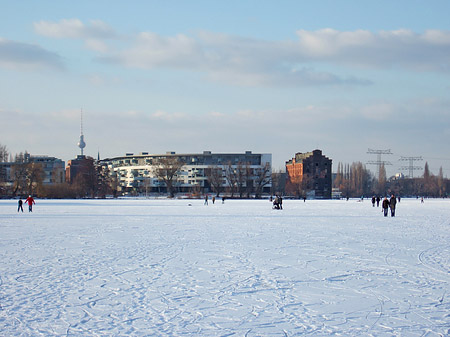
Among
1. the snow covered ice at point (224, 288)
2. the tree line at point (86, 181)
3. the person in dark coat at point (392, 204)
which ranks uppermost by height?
the tree line at point (86, 181)

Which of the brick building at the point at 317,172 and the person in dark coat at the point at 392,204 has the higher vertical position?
the brick building at the point at 317,172

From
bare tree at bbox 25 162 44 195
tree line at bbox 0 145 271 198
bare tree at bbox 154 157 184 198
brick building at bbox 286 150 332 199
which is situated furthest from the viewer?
brick building at bbox 286 150 332 199

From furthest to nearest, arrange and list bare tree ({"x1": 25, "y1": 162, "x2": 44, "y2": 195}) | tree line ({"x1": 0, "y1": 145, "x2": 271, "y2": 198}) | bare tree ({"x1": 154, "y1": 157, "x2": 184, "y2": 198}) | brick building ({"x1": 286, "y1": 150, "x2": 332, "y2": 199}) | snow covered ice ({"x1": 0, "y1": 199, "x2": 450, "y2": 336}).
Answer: brick building ({"x1": 286, "y1": 150, "x2": 332, "y2": 199}) < bare tree ({"x1": 154, "y1": 157, "x2": 184, "y2": 198}) < bare tree ({"x1": 25, "y1": 162, "x2": 44, "y2": 195}) < tree line ({"x1": 0, "y1": 145, "x2": 271, "y2": 198}) < snow covered ice ({"x1": 0, "y1": 199, "x2": 450, "y2": 336})

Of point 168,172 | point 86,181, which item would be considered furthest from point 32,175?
point 168,172

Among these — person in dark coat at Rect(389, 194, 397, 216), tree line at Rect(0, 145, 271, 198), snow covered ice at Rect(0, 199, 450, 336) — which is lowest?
snow covered ice at Rect(0, 199, 450, 336)

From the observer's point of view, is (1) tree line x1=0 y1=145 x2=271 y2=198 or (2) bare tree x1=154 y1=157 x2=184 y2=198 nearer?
(1) tree line x1=0 y1=145 x2=271 y2=198

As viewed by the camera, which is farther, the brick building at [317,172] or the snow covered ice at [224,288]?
the brick building at [317,172]

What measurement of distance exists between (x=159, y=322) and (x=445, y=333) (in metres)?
3.57

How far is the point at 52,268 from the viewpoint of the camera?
10.3 m

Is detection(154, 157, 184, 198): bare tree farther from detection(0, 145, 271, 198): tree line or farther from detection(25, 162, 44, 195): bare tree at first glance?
detection(25, 162, 44, 195): bare tree

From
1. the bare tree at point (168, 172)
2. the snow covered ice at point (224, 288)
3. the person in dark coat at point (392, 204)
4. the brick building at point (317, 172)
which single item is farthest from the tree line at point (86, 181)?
the snow covered ice at point (224, 288)

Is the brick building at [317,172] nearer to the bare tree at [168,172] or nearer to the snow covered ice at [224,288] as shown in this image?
the bare tree at [168,172]

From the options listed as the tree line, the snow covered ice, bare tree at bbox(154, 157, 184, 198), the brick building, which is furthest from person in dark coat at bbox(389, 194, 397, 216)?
the brick building

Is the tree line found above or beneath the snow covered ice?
above
